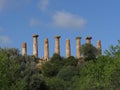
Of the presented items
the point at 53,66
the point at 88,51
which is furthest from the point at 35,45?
the point at 53,66

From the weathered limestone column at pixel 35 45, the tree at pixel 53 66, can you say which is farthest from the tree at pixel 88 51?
the weathered limestone column at pixel 35 45

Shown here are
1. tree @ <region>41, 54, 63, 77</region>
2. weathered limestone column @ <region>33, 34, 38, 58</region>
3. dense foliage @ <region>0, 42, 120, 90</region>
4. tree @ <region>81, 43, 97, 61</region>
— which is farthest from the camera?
weathered limestone column @ <region>33, 34, 38, 58</region>

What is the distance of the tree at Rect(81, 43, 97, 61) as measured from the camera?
331 feet

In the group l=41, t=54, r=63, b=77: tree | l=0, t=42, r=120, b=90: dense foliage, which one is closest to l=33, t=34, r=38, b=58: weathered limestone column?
l=41, t=54, r=63, b=77: tree

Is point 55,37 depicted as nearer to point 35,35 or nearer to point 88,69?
point 35,35

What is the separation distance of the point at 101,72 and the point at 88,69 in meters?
1.75

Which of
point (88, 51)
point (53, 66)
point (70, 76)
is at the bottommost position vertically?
point (70, 76)

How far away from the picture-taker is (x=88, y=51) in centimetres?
10188

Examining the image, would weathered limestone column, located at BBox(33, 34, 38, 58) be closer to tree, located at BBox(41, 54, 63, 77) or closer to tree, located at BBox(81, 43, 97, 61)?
tree, located at BBox(41, 54, 63, 77)

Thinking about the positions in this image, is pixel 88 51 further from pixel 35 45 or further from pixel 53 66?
pixel 35 45

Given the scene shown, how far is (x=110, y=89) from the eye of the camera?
5719 cm

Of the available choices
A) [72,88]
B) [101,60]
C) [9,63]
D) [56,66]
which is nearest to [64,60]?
[56,66]

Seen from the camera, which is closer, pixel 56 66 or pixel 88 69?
pixel 88 69

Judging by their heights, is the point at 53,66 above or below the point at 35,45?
below
